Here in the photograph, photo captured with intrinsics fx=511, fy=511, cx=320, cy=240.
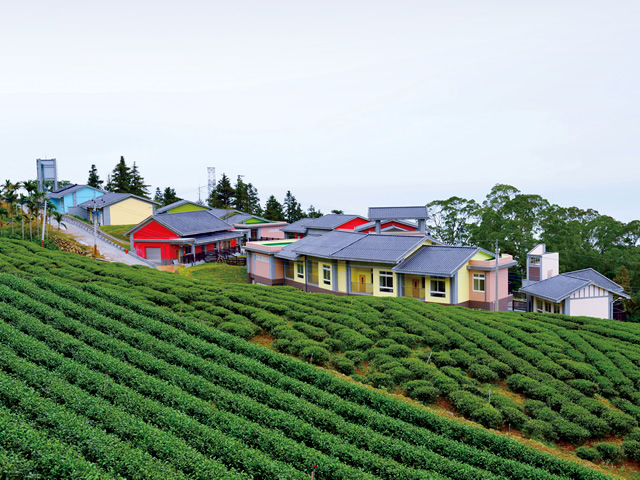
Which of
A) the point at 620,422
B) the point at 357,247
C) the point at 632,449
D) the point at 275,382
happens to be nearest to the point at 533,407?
the point at 620,422

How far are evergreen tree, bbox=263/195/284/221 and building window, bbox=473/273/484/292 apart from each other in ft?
171

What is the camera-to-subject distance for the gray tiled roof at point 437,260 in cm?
3112

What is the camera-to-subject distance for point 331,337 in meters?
21.6

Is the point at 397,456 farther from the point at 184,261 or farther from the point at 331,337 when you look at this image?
the point at 184,261

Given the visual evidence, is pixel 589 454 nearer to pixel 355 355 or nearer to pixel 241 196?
pixel 355 355

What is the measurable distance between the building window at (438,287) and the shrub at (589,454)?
16689mm

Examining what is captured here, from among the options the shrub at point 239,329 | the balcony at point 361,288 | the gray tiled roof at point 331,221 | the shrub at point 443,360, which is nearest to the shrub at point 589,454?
the shrub at point 443,360

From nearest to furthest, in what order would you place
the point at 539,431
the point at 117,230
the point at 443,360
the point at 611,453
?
the point at 611,453 → the point at 539,431 → the point at 443,360 → the point at 117,230

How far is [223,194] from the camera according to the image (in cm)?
8494

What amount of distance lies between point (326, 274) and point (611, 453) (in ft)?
74.7

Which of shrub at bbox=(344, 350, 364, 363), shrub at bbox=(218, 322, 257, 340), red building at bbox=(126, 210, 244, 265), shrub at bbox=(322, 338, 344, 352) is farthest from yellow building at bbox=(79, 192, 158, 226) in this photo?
shrub at bbox=(344, 350, 364, 363)

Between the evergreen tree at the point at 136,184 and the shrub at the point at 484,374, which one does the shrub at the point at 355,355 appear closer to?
the shrub at the point at 484,374

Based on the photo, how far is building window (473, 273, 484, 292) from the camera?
107 feet

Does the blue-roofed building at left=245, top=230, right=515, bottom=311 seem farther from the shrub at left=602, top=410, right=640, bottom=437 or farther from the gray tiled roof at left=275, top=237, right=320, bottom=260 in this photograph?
the shrub at left=602, top=410, right=640, bottom=437
